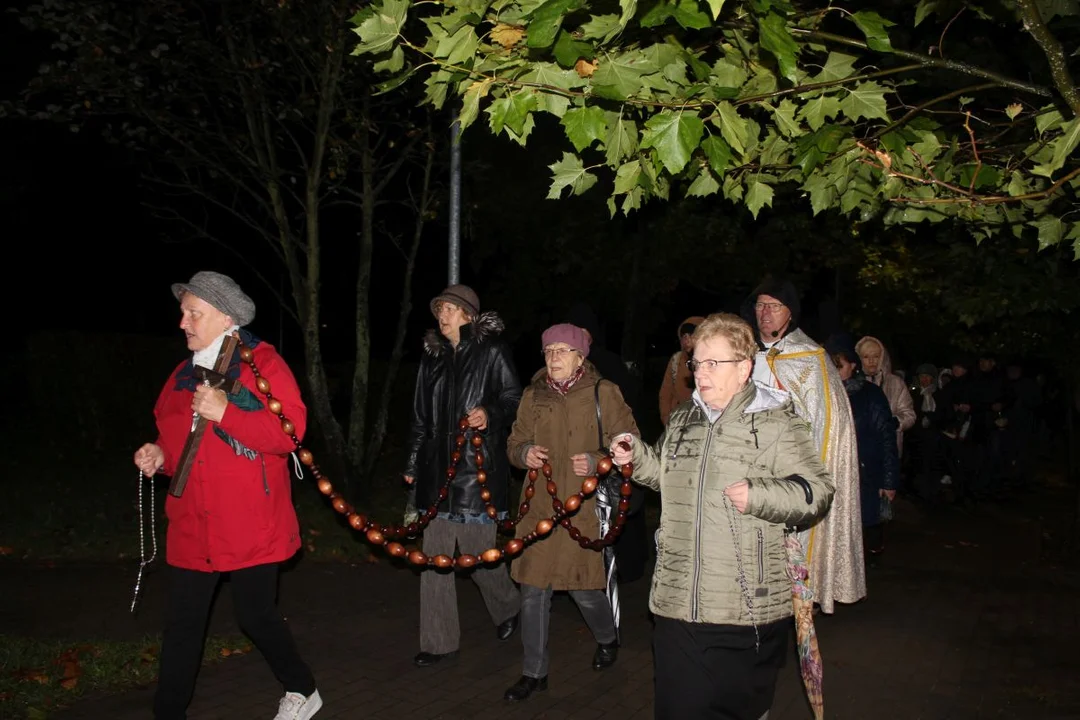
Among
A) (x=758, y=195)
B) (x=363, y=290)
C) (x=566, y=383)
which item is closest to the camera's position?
(x=758, y=195)

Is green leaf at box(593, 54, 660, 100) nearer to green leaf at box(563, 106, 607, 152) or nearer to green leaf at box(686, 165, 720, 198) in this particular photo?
green leaf at box(563, 106, 607, 152)

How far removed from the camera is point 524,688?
598cm

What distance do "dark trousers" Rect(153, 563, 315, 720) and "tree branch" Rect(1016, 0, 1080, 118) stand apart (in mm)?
3982

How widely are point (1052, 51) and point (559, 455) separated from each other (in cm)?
338

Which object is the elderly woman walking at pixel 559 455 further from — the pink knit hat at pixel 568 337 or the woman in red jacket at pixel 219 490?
the woman in red jacket at pixel 219 490

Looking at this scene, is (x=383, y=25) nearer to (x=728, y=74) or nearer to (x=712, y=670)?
(x=728, y=74)

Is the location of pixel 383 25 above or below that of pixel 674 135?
above

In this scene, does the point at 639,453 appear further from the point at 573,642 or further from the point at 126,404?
the point at 126,404

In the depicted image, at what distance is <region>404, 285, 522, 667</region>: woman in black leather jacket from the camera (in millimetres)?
6484

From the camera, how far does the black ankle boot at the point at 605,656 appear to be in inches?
257

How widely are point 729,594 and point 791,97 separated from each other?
7.85 ft

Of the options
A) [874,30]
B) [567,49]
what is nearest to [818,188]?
[874,30]

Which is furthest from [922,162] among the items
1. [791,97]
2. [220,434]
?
[220,434]

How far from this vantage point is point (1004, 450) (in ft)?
54.3
